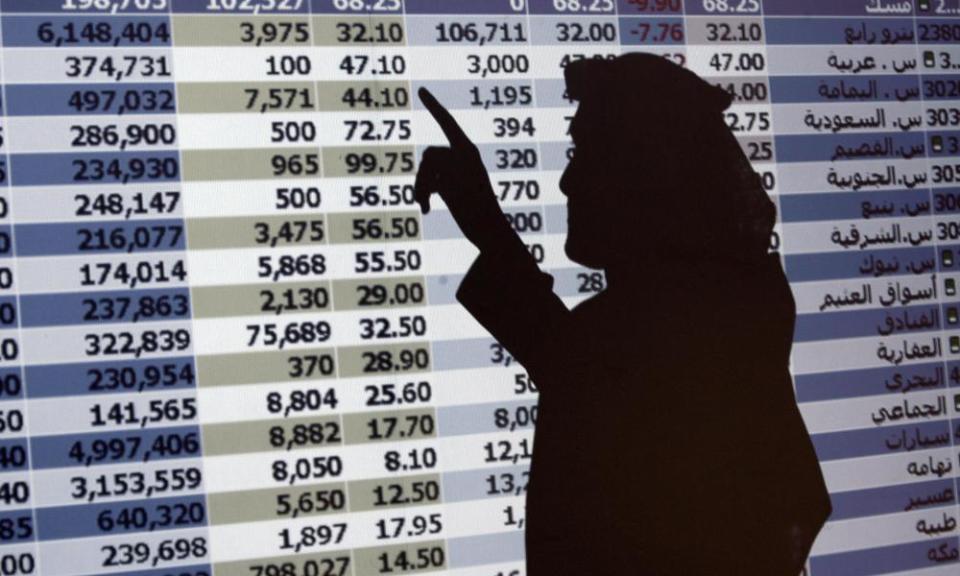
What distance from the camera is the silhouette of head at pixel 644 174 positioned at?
199cm

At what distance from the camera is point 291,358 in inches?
73.3

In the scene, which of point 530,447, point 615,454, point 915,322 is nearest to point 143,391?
point 530,447

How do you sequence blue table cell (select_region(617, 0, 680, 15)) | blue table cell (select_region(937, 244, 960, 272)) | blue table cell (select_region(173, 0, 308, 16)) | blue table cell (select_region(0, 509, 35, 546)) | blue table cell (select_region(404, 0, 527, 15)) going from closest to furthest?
blue table cell (select_region(0, 509, 35, 546)) → blue table cell (select_region(173, 0, 308, 16)) → blue table cell (select_region(404, 0, 527, 15)) → blue table cell (select_region(617, 0, 680, 15)) → blue table cell (select_region(937, 244, 960, 272))

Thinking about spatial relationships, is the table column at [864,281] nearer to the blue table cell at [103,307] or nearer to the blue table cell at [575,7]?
the blue table cell at [575,7]

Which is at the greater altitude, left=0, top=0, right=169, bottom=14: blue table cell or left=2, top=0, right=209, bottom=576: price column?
left=0, top=0, right=169, bottom=14: blue table cell

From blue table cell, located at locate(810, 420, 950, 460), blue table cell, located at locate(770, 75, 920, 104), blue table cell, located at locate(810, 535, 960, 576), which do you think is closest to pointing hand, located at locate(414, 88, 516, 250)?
blue table cell, located at locate(770, 75, 920, 104)

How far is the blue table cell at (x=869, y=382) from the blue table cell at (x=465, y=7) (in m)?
0.79

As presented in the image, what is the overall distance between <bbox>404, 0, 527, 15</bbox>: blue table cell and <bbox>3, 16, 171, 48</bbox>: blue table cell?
0.39m

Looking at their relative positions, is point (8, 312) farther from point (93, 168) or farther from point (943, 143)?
point (943, 143)

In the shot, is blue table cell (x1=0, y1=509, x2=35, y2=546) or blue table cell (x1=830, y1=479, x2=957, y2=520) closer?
blue table cell (x1=0, y1=509, x2=35, y2=546)

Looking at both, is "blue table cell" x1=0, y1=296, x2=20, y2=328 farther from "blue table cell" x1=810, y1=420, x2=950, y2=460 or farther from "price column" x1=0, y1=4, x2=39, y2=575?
"blue table cell" x1=810, y1=420, x2=950, y2=460

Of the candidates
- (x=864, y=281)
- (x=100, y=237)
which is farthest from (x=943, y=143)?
(x=100, y=237)

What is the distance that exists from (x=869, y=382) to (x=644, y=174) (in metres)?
0.56

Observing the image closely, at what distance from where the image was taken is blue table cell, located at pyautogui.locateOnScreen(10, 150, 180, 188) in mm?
1780
